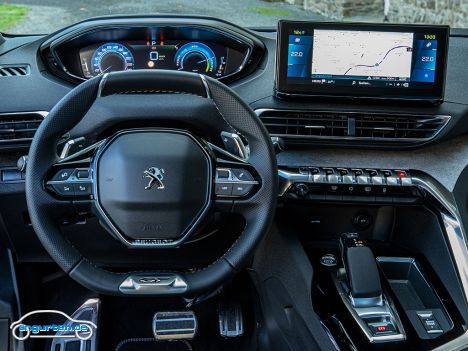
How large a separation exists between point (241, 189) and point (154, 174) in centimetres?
23

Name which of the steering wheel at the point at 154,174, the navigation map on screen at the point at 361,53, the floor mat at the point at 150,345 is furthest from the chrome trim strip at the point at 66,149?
the floor mat at the point at 150,345

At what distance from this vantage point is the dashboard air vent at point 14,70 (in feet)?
7.09

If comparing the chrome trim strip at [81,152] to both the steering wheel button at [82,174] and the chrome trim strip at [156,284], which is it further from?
the chrome trim strip at [156,284]

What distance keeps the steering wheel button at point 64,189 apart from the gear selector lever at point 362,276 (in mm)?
1053

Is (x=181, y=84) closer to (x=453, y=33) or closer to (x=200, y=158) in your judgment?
(x=200, y=158)

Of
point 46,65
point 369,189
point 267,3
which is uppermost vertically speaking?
point 267,3

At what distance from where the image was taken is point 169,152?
1.67 metres

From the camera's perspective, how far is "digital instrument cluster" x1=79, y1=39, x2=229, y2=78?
88.0 inches

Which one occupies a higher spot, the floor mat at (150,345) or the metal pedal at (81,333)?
the metal pedal at (81,333)

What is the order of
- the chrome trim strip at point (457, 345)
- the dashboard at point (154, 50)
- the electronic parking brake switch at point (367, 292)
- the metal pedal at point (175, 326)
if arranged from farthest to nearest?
the metal pedal at point (175, 326), the dashboard at point (154, 50), the electronic parking brake switch at point (367, 292), the chrome trim strip at point (457, 345)

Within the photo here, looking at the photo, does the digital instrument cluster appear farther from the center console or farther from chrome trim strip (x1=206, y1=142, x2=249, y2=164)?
chrome trim strip (x1=206, y1=142, x2=249, y2=164)

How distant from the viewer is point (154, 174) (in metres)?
1.65

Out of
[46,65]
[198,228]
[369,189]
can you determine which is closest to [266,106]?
[369,189]

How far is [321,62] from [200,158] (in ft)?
2.16
